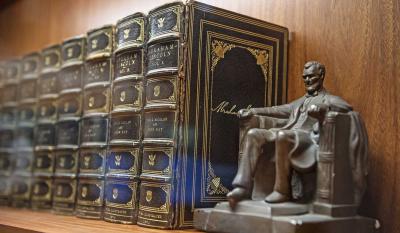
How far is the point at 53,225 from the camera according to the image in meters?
1.57

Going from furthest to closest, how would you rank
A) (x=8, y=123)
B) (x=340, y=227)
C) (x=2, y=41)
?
(x=2, y=41), (x=8, y=123), (x=340, y=227)

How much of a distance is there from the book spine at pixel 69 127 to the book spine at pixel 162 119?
409 mm

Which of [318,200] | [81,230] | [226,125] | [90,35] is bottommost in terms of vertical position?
[81,230]

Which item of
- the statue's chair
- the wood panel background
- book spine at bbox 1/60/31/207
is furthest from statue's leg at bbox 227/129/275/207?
book spine at bbox 1/60/31/207

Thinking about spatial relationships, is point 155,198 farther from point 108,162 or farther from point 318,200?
point 318,200

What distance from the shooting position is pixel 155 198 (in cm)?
150

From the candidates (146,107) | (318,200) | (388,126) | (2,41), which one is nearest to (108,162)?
(146,107)

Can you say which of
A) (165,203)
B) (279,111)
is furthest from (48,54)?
(279,111)

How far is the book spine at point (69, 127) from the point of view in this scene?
1.88 metres

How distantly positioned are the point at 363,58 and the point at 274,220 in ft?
1.91

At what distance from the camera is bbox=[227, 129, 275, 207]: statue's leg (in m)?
1.29

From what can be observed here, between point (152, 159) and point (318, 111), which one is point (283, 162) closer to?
point (318, 111)

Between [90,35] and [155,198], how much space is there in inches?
27.0

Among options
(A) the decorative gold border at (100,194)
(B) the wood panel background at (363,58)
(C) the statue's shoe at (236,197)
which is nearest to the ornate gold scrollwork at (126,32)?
(B) the wood panel background at (363,58)
